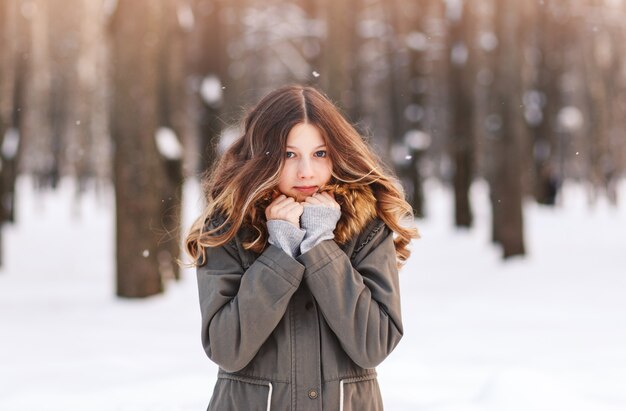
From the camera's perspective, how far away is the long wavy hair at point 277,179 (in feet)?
7.13

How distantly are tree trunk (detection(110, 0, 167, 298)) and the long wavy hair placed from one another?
6.81m

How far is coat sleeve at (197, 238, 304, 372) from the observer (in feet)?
6.52

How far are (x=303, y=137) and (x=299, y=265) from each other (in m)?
0.41

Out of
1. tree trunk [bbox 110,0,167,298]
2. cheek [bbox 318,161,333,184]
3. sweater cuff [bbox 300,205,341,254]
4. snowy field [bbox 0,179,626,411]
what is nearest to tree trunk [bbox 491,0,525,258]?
snowy field [bbox 0,179,626,411]

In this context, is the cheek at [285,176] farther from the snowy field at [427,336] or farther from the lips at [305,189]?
the snowy field at [427,336]

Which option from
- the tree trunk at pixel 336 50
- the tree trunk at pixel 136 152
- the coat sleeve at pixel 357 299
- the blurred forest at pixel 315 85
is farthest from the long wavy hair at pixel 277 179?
the tree trunk at pixel 336 50

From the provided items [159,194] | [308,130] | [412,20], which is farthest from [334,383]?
[412,20]

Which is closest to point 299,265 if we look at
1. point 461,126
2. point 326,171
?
point 326,171

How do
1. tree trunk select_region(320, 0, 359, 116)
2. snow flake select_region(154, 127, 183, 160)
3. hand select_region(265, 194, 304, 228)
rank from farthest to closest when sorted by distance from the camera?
tree trunk select_region(320, 0, 359, 116), snow flake select_region(154, 127, 183, 160), hand select_region(265, 194, 304, 228)

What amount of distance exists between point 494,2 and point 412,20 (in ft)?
25.8

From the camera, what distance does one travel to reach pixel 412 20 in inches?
819

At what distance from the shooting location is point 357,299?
202cm

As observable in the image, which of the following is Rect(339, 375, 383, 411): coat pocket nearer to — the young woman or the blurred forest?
the young woman

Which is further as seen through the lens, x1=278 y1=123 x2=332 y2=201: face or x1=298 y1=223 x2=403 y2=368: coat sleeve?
x1=278 y1=123 x2=332 y2=201: face
